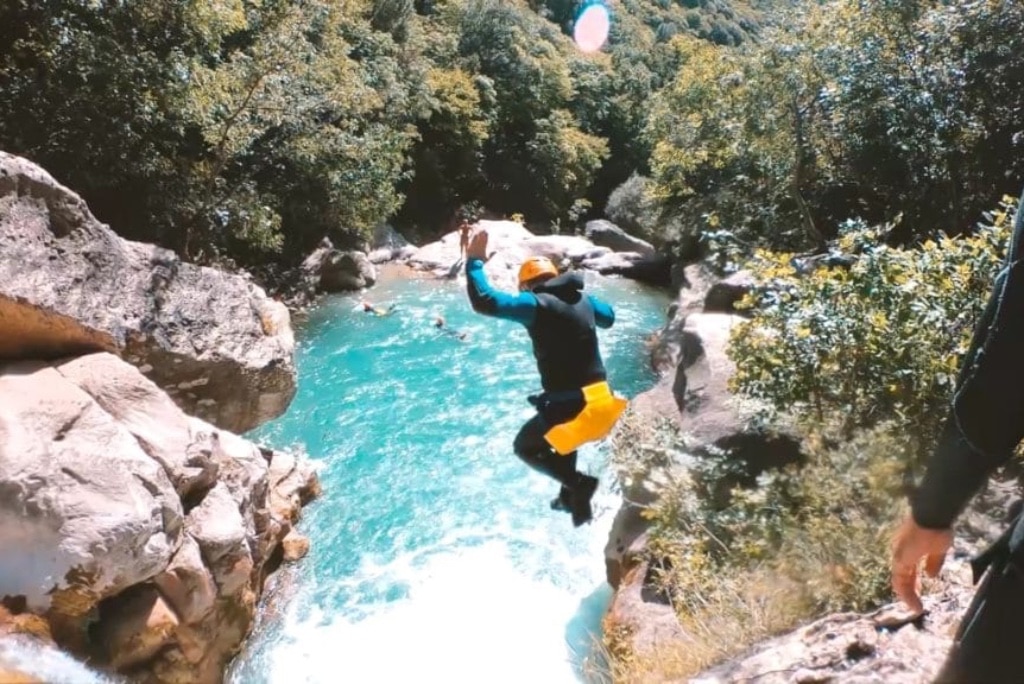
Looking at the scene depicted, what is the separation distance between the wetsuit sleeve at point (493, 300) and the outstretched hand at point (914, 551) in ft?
9.44

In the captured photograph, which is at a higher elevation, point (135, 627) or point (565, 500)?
point (565, 500)

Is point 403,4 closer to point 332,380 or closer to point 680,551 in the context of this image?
point 332,380

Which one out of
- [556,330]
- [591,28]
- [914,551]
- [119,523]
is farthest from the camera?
[591,28]

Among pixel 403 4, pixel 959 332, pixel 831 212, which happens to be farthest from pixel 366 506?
pixel 403 4

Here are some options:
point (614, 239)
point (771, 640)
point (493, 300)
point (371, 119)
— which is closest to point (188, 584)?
point (493, 300)

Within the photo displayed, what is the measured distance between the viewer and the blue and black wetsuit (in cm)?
435

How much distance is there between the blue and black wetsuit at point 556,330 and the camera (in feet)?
14.3

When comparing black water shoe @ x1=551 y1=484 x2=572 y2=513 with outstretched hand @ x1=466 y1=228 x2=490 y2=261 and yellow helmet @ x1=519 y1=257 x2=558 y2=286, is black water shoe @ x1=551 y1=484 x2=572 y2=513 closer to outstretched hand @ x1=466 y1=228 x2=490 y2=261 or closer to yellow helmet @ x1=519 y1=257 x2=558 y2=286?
yellow helmet @ x1=519 y1=257 x2=558 y2=286

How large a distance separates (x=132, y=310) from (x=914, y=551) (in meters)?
6.35

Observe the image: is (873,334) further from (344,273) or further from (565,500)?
(344,273)

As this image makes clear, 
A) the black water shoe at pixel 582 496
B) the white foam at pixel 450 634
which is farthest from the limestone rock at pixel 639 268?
the black water shoe at pixel 582 496

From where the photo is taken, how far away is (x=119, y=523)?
16.0 feet

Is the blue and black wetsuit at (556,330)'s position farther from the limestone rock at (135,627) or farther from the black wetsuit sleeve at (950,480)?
the limestone rock at (135,627)

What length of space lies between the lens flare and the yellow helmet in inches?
1611
